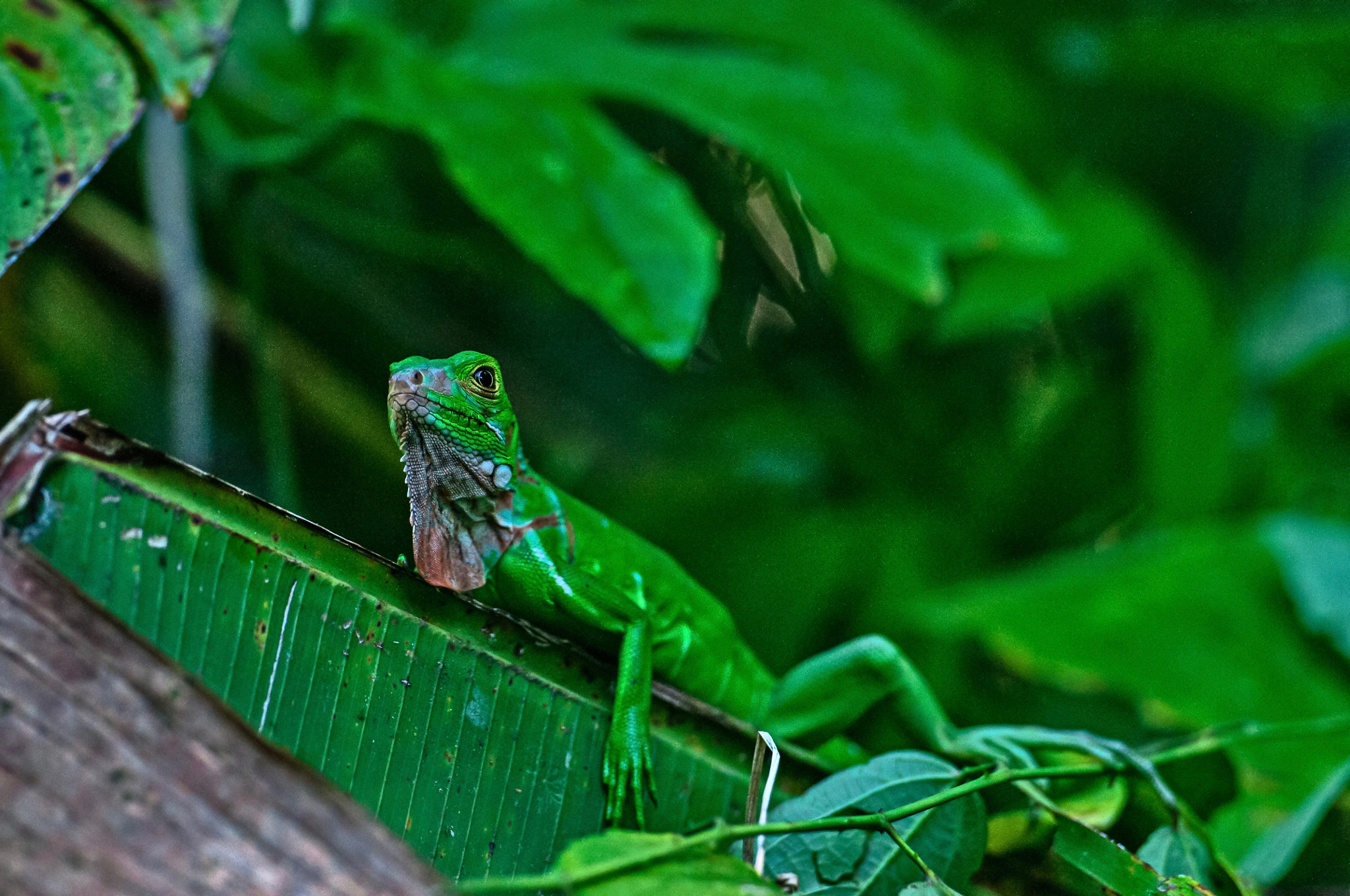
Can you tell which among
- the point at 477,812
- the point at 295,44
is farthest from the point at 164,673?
the point at 295,44

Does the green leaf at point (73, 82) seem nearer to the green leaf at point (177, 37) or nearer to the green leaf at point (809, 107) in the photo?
the green leaf at point (177, 37)

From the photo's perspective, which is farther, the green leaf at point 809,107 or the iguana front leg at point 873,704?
the green leaf at point 809,107

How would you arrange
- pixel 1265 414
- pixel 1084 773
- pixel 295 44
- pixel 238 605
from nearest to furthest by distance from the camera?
pixel 238 605, pixel 1084 773, pixel 295 44, pixel 1265 414

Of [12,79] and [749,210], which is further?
[749,210]

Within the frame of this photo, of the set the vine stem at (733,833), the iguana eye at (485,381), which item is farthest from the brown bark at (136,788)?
the iguana eye at (485,381)

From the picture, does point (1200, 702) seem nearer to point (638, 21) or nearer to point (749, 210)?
point (749, 210)

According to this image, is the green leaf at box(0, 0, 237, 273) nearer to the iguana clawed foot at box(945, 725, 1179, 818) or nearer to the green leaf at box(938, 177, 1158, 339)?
the iguana clawed foot at box(945, 725, 1179, 818)

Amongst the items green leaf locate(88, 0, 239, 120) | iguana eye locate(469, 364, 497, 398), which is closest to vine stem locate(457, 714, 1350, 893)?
iguana eye locate(469, 364, 497, 398)
